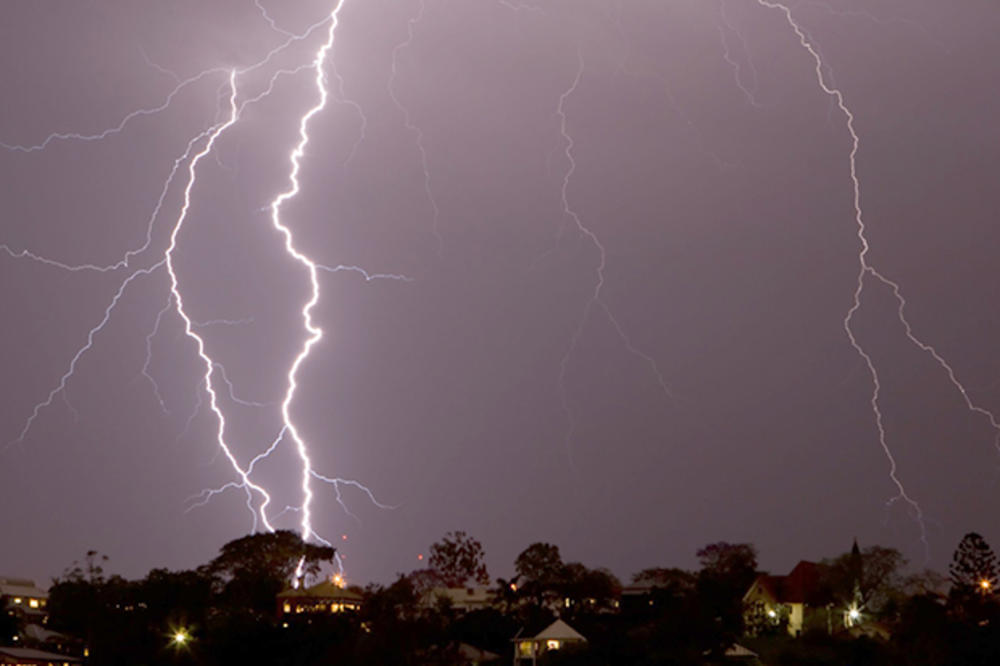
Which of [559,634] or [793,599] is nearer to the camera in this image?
[559,634]

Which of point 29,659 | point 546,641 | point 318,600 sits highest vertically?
point 318,600

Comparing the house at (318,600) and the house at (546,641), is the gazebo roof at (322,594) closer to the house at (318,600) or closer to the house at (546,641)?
the house at (318,600)

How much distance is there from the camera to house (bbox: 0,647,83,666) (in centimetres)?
3262

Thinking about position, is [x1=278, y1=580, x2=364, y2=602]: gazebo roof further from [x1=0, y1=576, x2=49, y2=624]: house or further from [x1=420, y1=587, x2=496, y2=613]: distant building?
[x1=0, y1=576, x2=49, y2=624]: house

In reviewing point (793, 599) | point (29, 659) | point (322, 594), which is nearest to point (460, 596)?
point (322, 594)

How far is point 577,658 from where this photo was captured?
3400cm

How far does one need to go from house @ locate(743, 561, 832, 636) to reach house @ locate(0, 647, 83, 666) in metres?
23.3

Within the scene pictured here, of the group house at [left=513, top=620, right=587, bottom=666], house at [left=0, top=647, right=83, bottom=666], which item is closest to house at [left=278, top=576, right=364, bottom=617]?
house at [left=513, top=620, right=587, bottom=666]

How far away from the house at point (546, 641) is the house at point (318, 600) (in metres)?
9.51

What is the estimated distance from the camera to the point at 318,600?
157 ft

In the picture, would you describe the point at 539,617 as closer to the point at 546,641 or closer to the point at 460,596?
the point at 546,641

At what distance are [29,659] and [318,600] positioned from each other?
1576cm

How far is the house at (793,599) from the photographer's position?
48.0 m

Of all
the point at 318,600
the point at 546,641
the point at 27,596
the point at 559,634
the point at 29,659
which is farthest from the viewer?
the point at 27,596
